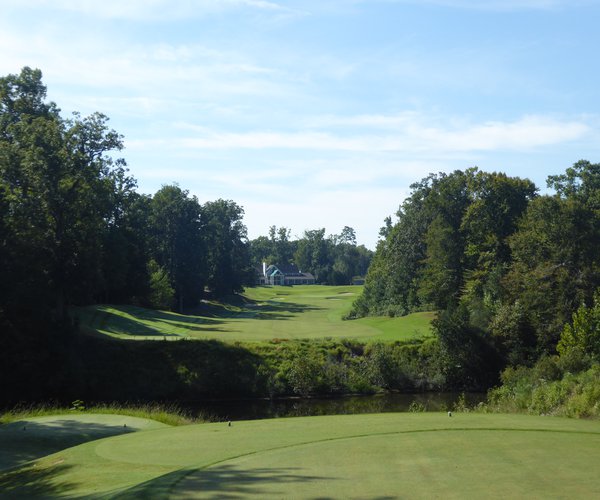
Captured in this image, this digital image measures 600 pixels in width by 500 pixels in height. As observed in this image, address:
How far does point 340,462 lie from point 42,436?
10.4 metres

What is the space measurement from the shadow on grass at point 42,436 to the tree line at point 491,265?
87.2 ft

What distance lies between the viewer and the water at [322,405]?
32.8m

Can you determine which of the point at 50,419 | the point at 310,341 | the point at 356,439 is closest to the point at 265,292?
the point at 310,341

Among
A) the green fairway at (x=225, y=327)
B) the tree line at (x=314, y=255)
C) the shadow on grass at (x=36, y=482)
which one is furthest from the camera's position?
the tree line at (x=314, y=255)

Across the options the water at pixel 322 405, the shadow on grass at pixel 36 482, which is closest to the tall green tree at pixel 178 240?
the water at pixel 322 405

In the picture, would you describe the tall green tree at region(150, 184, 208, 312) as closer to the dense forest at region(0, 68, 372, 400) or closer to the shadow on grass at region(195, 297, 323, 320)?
the shadow on grass at region(195, 297, 323, 320)

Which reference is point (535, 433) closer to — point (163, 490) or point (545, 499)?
point (545, 499)

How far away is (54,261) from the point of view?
3969 cm

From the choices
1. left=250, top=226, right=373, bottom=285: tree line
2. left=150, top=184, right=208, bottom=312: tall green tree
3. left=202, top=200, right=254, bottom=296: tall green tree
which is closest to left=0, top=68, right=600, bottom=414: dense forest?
left=150, top=184, right=208, bottom=312: tall green tree

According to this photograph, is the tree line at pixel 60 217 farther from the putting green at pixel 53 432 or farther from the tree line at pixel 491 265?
the tree line at pixel 491 265

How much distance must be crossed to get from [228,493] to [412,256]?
5855 centimetres

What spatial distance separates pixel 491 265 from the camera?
54.3m

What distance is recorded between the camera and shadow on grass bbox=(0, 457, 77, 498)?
11.4m

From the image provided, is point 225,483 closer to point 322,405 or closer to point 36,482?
point 36,482
